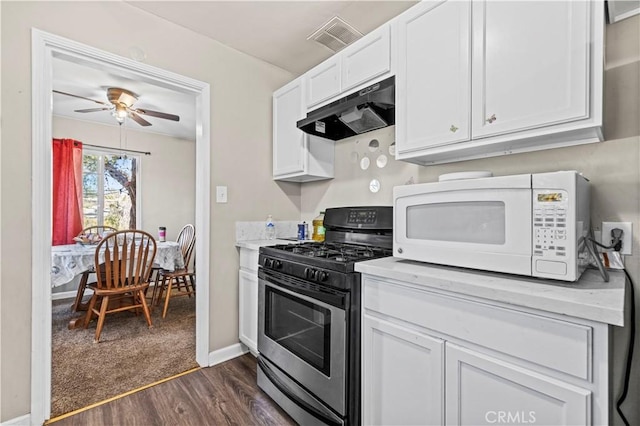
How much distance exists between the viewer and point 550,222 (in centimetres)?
95

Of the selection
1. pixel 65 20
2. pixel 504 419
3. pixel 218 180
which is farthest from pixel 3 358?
pixel 504 419

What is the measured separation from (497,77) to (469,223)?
614 mm

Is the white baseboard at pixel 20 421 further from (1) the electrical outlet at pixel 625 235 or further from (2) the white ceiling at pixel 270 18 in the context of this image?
(1) the electrical outlet at pixel 625 235

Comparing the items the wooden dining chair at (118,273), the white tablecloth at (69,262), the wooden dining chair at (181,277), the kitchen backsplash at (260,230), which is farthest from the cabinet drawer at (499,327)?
the white tablecloth at (69,262)

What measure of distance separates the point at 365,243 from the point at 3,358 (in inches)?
79.7

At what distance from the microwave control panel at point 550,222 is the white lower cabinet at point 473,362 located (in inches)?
8.8

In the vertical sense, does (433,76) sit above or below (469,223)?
above

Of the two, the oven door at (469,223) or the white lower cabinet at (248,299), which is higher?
the oven door at (469,223)

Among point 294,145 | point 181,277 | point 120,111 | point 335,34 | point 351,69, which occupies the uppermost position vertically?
point 335,34

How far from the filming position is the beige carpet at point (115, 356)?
6.10 feet

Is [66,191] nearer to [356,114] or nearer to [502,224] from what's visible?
[356,114]

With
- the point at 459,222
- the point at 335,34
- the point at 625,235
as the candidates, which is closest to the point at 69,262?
the point at 335,34

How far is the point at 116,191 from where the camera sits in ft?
14.4

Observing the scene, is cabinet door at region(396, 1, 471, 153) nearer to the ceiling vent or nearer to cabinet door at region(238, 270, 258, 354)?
the ceiling vent
